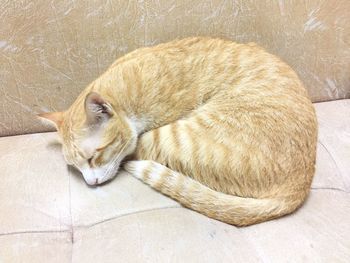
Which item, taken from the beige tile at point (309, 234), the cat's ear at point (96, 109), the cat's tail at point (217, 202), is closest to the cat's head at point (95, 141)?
the cat's ear at point (96, 109)

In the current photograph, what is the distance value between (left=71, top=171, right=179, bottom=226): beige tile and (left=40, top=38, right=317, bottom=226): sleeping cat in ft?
0.09

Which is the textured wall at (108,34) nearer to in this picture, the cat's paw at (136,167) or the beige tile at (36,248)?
the cat's paw at (136,167)

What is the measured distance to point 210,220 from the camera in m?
1.23

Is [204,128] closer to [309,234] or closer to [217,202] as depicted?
[217,202]

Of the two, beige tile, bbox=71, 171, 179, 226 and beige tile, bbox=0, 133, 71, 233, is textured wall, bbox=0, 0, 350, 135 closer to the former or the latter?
beige tile, bbox=0, 133, 71, 233

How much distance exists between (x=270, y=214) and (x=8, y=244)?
2.32 ft

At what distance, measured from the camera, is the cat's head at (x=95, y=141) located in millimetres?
1365

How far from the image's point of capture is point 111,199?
131 centimetres

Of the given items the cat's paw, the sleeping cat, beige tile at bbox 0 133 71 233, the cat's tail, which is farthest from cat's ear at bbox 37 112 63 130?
the cat's tail

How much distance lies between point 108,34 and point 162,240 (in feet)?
2.38

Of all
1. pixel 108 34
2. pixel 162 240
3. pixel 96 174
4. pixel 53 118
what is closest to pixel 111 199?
pixel 96 174

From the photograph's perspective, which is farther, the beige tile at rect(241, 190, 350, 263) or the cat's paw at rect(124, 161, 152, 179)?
the cat's paw at rect(124, 161, 152, 179)

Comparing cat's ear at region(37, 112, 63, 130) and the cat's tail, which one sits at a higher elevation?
cat's ear at region(37, 112, 63, 130)

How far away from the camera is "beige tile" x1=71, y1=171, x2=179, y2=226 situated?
4.11 ft
